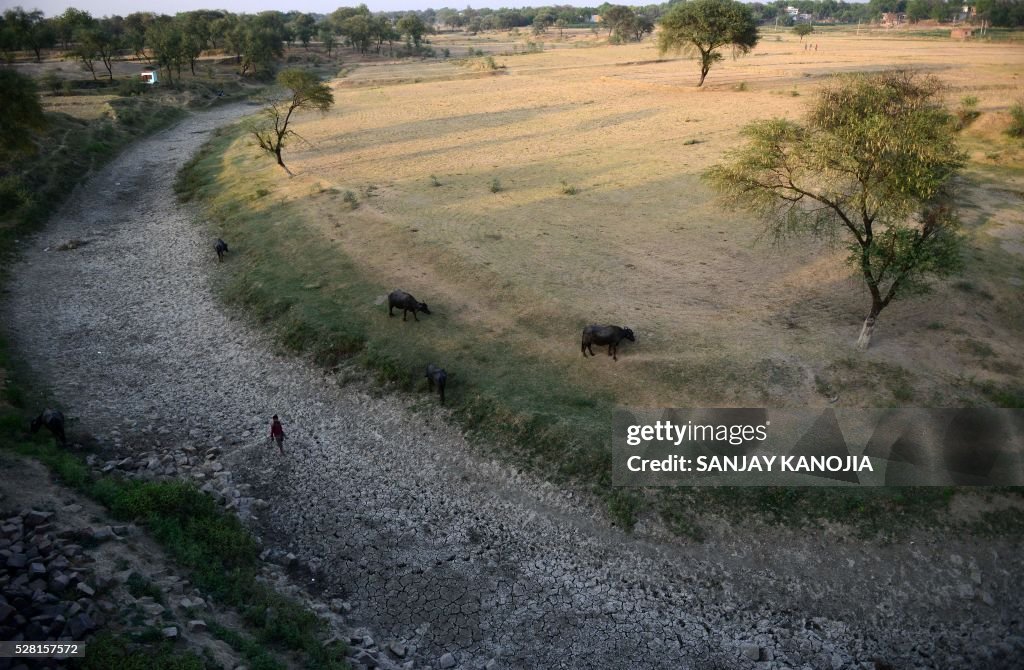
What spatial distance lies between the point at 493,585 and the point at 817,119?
62.6 ft

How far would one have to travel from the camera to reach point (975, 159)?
132 feet

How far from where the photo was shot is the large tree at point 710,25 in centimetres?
6806

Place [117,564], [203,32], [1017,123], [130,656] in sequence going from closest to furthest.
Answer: [130,656], [117,564], [1017,123], [203,32]

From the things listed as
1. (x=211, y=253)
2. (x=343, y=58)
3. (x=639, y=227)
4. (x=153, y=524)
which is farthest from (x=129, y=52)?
(x=153, y=524)

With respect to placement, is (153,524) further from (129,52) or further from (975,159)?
(129,52)

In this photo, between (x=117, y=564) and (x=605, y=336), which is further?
(x=605, y=336)

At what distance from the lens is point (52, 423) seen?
55.6ft

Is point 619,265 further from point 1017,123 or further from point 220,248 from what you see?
point 1017,123

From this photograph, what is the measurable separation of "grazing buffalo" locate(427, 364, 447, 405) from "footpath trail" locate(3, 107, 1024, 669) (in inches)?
33.1

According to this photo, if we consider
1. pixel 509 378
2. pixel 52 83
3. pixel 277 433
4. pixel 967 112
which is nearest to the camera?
pixel 277 433

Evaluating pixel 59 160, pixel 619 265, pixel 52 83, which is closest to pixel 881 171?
pixel 619 265

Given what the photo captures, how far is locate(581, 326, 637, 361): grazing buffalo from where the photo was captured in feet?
64.0

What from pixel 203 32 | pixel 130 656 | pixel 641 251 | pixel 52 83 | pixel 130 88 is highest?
pixel 203 32

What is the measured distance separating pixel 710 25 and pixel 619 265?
5560cm
